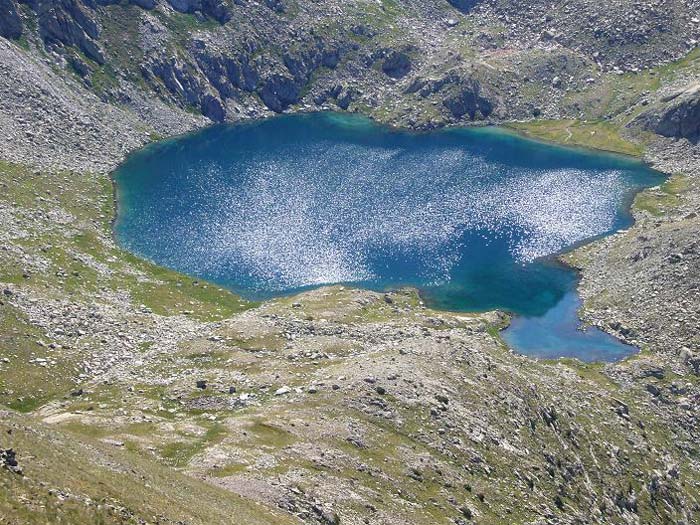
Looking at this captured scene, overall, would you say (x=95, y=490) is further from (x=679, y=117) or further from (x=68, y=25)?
(x=68, y=25)

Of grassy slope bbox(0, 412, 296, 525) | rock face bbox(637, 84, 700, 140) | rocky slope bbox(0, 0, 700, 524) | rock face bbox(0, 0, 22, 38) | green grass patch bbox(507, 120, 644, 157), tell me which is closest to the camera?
grassy slope bbox(0, 412, 296, 525)

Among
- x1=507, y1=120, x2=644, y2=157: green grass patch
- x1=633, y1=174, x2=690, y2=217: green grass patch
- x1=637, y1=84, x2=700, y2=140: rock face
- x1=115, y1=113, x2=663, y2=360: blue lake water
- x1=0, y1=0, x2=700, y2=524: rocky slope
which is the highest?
x1=637, y1=84, x2=700, y2=140: rock face

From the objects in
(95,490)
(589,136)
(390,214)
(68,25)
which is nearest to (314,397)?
(95,490)

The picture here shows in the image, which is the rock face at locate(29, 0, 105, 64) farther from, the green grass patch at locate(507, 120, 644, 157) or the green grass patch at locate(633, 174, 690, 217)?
the green grass patch at locate(633, 174, 690, 217)

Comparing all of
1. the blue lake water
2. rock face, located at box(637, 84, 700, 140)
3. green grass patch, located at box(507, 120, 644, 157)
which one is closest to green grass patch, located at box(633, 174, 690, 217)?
the blue lake water

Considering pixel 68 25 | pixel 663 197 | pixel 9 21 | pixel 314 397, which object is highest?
pixel 68 25

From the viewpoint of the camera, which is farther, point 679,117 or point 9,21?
point 679,117

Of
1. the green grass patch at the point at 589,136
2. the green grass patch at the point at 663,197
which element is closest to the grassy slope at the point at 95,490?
the green grass patch at the point at 663,197

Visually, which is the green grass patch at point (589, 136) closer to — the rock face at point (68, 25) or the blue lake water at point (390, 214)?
the blue lake water at point (390, 214)
